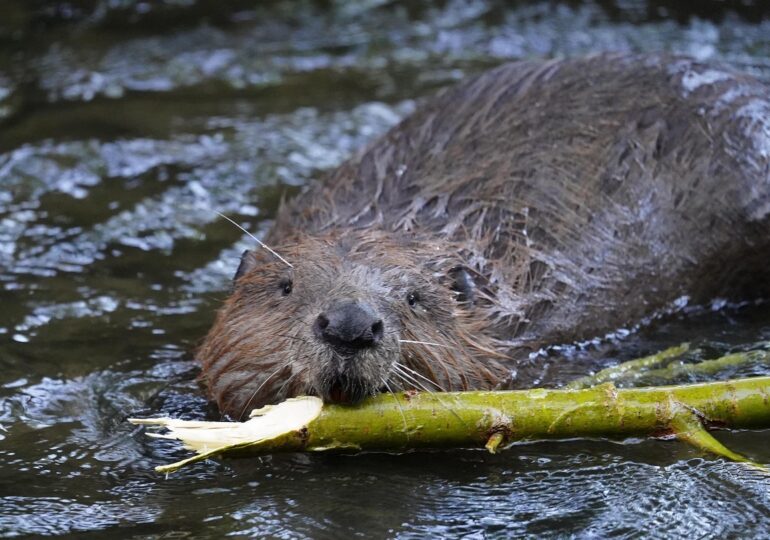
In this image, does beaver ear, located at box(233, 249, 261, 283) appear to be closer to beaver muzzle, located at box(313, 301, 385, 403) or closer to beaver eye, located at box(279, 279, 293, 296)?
beaver eye, located at box(279, 279, 293, 296)

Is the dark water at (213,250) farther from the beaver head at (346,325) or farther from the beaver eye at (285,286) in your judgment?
the beaver eye at (285,286)

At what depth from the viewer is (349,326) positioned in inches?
157

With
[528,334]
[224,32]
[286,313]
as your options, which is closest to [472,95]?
[528,334]

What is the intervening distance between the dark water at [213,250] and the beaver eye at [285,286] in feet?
1.94

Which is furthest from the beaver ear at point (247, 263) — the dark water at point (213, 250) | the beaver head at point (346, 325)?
the dark water at point (213, 250)

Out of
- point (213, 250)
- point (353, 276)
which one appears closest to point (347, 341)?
point (353, 276)

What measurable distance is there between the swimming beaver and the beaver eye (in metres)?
0.01

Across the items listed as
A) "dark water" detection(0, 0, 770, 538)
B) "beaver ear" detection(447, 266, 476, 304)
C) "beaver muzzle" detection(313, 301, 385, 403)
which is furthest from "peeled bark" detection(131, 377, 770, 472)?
"beaver ear" detection(447, 266, 476, 304)

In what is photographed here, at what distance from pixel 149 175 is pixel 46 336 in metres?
1.86

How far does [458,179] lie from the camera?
5.59 metres

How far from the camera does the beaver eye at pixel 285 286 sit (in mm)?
4652

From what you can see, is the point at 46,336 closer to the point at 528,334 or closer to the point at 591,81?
the point at 528,334

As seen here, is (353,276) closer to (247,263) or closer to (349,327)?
(349,327)

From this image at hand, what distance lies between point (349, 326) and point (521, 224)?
67.3 inches
